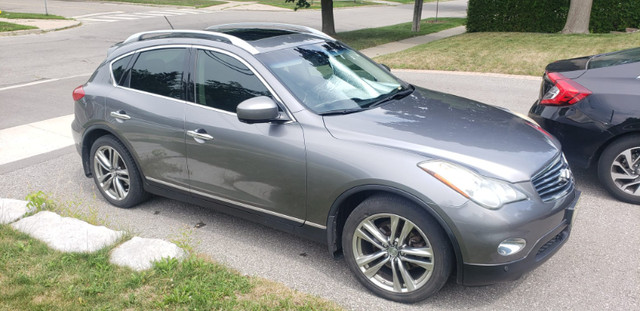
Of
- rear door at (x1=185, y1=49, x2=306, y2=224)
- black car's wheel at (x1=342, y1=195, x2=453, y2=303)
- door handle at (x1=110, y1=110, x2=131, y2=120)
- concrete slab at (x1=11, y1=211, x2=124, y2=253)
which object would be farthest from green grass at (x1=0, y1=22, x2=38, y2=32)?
black car's wheel at (x1=342, y1=195, x2=453, y2=303)

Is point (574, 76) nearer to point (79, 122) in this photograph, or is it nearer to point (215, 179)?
point (215, 179)

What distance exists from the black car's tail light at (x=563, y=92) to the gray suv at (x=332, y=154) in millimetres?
1222

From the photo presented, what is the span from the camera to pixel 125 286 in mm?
3877

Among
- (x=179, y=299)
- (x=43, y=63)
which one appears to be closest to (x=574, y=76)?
(x=179, y=299)

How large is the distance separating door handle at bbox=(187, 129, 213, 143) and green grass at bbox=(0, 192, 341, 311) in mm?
925

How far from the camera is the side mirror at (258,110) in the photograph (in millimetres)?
4066

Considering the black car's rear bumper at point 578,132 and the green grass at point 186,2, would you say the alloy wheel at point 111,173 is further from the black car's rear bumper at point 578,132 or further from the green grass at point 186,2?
the green grass at point 186,2

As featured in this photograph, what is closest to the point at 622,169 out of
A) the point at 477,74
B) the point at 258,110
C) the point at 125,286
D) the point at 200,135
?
the point at 258,110

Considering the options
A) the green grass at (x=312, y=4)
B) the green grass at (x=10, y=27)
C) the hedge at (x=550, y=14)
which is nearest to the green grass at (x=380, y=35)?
the hedge at (x=550, y=14)

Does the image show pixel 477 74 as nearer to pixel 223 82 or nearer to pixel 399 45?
pixel 399 45

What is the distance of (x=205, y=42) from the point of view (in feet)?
15.7

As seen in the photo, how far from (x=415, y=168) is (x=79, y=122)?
3.57m

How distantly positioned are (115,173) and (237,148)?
1.72 metres

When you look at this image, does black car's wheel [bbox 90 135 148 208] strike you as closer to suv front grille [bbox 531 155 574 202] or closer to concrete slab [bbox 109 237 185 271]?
concrete slab [bbox 109 237 185 271]
